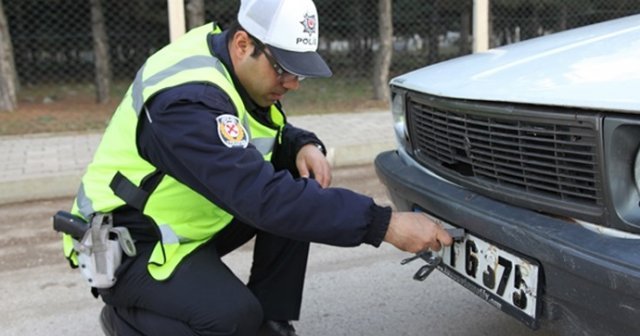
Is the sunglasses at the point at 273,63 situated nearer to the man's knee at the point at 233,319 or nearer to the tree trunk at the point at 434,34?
the man's knee at the point at 233,319

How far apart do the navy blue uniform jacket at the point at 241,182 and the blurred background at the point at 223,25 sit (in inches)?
299

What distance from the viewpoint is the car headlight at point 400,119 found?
9.43ft

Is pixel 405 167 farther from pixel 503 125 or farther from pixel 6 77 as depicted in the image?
pixel 6 77

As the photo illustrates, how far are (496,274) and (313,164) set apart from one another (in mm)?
930

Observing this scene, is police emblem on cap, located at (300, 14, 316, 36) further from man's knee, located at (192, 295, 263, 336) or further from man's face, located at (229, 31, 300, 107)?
man's knee, located at (192, 295, 263, 336)

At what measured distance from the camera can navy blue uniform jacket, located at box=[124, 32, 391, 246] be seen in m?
1.94

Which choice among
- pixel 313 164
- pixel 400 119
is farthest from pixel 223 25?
pixel 313 164

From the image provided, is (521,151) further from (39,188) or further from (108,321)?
(39,188)

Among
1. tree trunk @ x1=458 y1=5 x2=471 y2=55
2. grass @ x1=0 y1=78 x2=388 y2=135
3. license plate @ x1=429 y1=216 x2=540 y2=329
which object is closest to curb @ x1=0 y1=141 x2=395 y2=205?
grass @ x1=0 y1=78 x2=388 y2=135

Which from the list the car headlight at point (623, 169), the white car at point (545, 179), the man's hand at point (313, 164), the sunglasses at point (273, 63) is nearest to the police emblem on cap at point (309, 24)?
the sunglasses at point (273, 63)

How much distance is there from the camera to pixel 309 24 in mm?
2102

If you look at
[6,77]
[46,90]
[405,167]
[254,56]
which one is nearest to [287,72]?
[254,56]

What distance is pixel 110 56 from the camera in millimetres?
13055

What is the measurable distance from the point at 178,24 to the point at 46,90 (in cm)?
611
